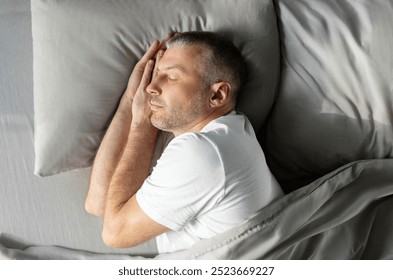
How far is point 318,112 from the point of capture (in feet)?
4.00

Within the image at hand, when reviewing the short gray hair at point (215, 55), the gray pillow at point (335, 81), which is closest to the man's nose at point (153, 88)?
the short gray hair at point (215, 55)

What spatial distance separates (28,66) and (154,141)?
40 centimetres

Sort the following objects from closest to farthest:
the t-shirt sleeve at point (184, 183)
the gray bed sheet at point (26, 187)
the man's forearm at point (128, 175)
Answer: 1. the t-shirt sleeve at point (184, 183)
2. the man's forearm at point (128, 175)
3. the gray bed sheet at point (26, 187)


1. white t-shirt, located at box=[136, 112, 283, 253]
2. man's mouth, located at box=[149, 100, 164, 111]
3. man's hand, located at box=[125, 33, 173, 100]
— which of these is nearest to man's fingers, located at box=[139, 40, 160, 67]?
man's hand, located at box=[125, 33, 173, 100]

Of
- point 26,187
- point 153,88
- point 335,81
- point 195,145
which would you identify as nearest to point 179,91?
point 153,88

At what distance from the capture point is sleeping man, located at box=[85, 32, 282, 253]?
1.04m

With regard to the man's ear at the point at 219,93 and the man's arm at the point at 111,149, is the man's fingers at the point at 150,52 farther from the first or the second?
the man's ear at the point at 219,93

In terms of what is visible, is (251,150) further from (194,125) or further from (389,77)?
(389,77)

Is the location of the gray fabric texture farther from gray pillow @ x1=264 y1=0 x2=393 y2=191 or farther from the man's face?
A: the man's face

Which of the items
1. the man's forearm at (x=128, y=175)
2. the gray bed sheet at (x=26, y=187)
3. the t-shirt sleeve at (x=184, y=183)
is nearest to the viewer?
the t-shirt sleeve at (x=184, y=183)

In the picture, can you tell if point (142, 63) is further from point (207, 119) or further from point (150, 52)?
point (207, 119)

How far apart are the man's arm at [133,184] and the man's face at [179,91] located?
6 cm

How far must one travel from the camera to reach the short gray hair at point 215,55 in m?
1.16
